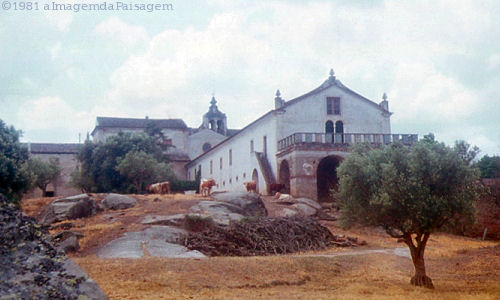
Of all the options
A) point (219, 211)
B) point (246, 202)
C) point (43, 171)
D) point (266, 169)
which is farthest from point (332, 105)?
point (43, 171)

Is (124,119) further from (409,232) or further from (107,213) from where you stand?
(409,232)

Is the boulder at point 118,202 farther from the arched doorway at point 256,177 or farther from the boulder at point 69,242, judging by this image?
the arched doorway at point 256,177

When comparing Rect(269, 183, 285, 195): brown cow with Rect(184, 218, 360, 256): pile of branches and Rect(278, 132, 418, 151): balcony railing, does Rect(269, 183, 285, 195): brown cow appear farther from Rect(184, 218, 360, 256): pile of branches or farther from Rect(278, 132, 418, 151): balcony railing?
Rect(184, 218, 360, 256): pile of branches

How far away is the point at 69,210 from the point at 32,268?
2132cm

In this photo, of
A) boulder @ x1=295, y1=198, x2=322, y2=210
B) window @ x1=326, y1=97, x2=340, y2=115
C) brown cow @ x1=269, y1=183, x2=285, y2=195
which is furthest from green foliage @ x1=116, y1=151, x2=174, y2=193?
window @ x1=326, y1=97, x2=340, y2=115

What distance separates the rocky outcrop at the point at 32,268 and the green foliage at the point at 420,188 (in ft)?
30.9

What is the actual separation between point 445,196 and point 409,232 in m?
1.45

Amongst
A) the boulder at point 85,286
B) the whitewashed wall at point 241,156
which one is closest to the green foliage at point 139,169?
the whitewashed wall at point 241,156

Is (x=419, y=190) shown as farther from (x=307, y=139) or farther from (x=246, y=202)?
(x=307, y=139)

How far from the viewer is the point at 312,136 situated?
40.7 meters

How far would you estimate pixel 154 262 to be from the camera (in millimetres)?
15336

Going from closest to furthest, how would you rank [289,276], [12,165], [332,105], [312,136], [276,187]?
[289,276], [12,165], [312,136], [276,187], [332,105]

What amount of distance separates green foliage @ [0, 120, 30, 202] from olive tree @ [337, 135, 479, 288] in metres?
17.2

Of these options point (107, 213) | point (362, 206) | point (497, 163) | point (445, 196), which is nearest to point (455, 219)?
point (445, 196)
